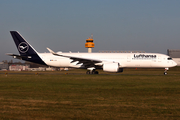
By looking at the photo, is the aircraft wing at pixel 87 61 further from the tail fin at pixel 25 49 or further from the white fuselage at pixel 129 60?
the tail fin at pixel 25 49

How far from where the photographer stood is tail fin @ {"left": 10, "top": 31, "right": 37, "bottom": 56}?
43938 mm

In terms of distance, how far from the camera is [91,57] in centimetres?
4378

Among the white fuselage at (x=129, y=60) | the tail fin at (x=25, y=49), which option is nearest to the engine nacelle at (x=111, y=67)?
the white fuselage at (x=129, y=60)

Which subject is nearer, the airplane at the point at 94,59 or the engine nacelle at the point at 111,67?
the engine nacelle at the point at 111,67

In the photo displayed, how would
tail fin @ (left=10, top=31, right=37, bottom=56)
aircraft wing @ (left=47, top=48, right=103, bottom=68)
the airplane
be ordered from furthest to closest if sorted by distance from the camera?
tail fin @ (left=10, top=31, right=37, bottom=56) < the airplane < aircraft wing @ (left=47, top=48, right=103, bottom=68)

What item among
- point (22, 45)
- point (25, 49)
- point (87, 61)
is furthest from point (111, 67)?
point (22, 45)

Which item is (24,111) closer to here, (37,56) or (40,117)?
(40,117)

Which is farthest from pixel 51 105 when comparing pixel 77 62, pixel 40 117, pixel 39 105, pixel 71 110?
pixel 77 62

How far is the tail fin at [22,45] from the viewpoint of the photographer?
43.9m

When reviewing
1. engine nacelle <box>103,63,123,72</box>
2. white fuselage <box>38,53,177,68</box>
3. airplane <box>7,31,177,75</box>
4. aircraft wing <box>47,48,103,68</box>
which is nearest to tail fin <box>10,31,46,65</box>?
airplane <box>7,31,177,75</box>

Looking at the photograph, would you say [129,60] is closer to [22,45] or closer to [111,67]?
[111,67]

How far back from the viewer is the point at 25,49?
4400 cm

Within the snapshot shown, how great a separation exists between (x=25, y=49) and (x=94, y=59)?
12.2 metres

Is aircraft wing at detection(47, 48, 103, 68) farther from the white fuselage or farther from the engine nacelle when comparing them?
the engine nacelle
